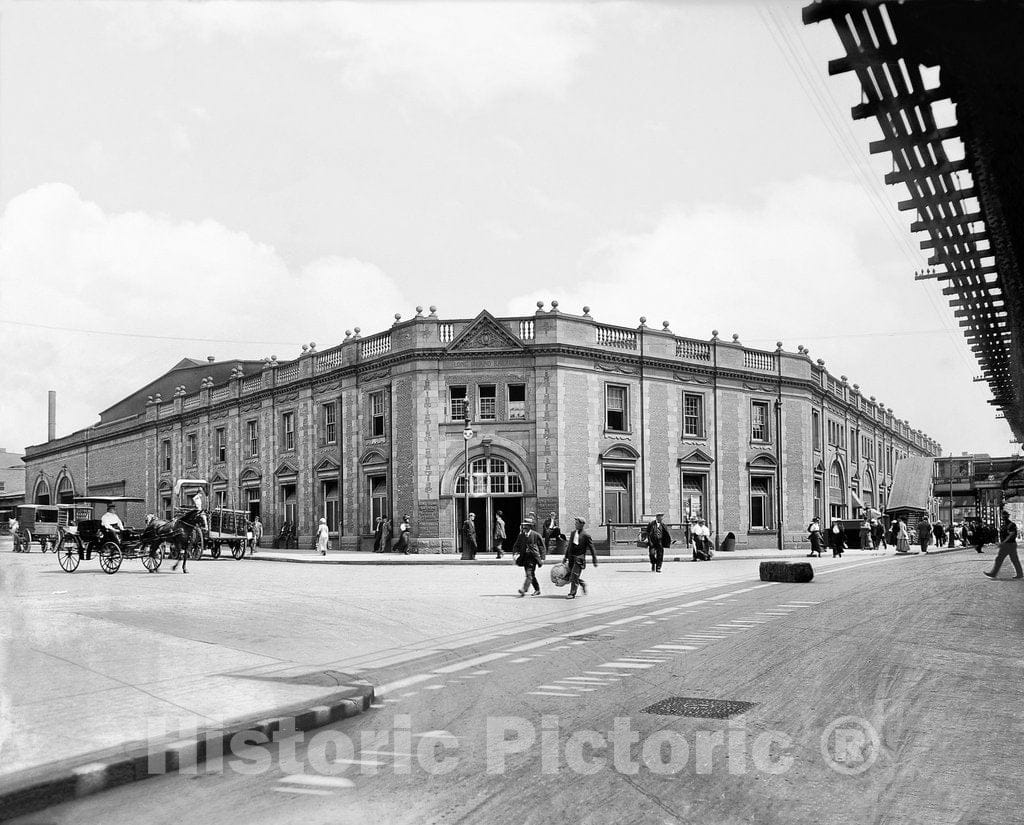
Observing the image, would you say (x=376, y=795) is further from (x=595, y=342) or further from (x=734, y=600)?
(x=595, y=342)

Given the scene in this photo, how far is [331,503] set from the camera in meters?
46.8

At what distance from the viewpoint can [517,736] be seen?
6.85 m

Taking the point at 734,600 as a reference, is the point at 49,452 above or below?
above

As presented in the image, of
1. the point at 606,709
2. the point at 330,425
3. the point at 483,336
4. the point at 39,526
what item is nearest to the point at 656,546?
the point at 483,336

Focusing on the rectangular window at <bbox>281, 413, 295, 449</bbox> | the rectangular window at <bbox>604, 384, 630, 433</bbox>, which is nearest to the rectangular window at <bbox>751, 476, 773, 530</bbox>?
the rectangular window at <bbox>604, 384, 630, 433</bbox>

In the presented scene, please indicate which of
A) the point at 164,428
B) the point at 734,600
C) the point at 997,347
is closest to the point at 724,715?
the point at 734,600

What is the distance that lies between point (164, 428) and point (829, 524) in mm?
41259

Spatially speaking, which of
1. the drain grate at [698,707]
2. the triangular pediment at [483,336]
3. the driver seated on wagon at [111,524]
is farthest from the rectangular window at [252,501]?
the drain grate at [698,707]

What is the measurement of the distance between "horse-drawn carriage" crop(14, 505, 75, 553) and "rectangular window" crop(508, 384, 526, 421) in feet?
66.5

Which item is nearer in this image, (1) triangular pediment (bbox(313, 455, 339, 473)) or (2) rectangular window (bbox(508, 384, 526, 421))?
(2) rectangular window (bbox(508, 384, 526, 421))

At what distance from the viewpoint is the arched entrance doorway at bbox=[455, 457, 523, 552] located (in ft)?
134

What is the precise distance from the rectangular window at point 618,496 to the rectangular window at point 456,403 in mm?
6898

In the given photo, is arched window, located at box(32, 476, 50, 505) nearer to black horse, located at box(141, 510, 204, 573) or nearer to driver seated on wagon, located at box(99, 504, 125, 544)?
black horse, located at box(141, 510, 204, 573)

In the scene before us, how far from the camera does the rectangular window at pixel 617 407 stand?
42781 millimetres
